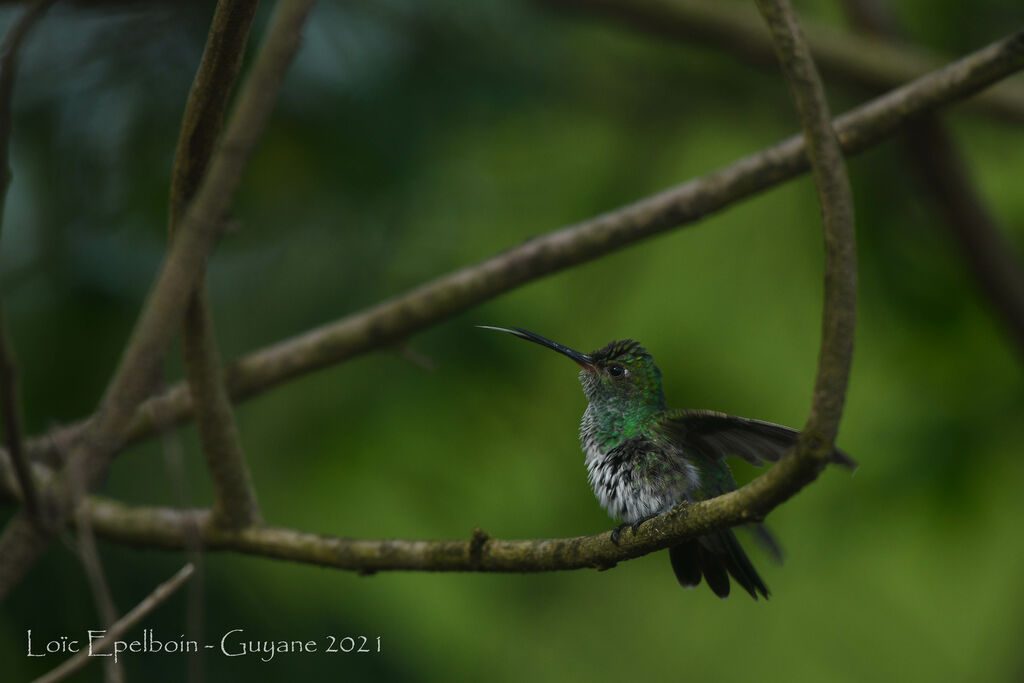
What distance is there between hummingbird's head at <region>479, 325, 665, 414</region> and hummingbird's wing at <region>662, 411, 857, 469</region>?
0.55ft

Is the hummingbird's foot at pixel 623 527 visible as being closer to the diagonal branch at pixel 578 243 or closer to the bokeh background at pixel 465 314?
the diagonal branch at pixel 578 243

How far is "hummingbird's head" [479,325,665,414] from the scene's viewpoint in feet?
7.19

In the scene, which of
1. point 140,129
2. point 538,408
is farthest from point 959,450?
point 140,129

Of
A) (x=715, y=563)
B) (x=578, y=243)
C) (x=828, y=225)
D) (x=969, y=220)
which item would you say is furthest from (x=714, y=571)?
(x=969, y=220)

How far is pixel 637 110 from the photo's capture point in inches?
234

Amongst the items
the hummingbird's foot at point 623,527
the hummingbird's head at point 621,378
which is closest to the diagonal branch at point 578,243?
the hummingbird's head at point 621,378

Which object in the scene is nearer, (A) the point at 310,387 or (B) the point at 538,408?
(B) the point at 538,408

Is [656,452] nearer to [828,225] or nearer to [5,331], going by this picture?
[828,225]

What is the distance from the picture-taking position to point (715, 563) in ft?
6.46

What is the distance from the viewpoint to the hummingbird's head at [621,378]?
86.3 inches

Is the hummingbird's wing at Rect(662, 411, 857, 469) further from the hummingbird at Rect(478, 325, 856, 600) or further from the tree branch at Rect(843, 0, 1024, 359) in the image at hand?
the tree branch at Rect(843, 0, 1024, 359)

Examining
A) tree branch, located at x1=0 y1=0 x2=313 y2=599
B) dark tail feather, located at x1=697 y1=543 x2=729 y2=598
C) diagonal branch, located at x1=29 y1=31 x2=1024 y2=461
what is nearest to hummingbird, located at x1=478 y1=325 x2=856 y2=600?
dark tail feather, located at x1=697 y1=543 x2=729 y2=598

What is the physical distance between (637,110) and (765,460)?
439 cm

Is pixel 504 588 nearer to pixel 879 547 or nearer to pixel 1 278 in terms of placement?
pixel 879 547
